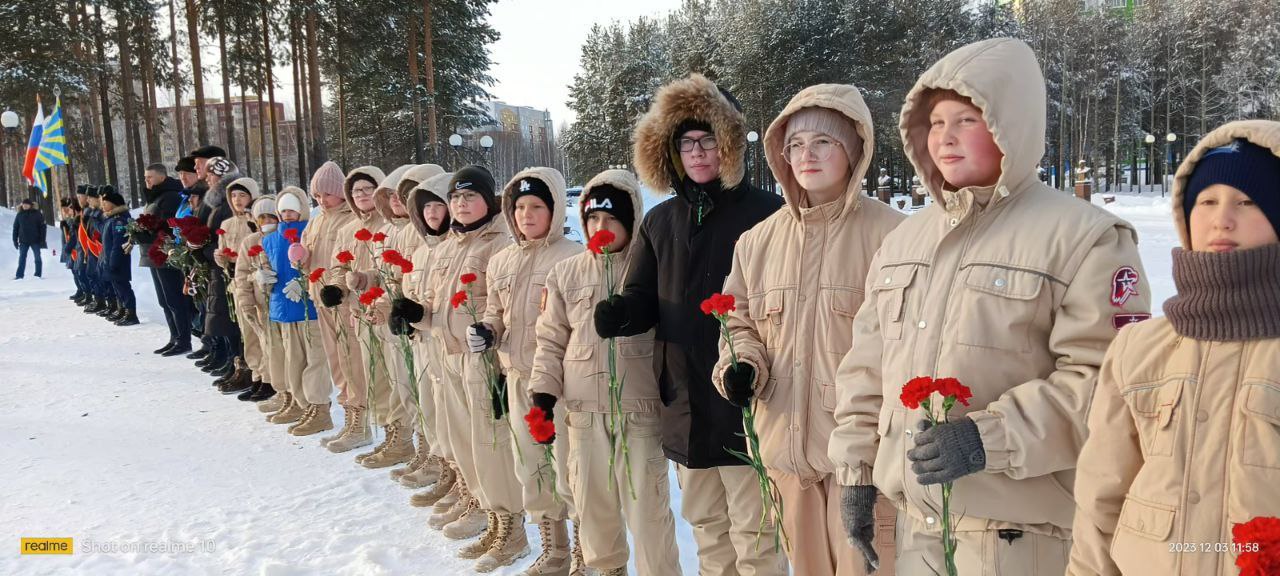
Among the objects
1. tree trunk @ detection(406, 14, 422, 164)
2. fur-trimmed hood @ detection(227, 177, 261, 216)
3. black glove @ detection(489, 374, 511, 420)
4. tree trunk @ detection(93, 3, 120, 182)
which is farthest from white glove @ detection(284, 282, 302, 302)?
tree trunk @ detection(93, 3, 120, 182)

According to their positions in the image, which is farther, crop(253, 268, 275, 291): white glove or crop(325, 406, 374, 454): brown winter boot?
crop(253, 268, 275, 291): white glove

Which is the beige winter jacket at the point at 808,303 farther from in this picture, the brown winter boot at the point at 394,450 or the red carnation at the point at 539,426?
the brown winter boot at the point at 394,450

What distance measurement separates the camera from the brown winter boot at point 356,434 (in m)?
6.02

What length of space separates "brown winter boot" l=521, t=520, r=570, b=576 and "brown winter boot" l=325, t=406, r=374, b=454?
107 inches

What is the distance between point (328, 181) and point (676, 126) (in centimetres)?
444

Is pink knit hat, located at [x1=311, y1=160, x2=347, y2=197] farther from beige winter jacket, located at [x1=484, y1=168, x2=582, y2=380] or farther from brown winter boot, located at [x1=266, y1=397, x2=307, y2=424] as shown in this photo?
beige winter jacket, located at [x1=484, y1=168, x2=582, y2=380]

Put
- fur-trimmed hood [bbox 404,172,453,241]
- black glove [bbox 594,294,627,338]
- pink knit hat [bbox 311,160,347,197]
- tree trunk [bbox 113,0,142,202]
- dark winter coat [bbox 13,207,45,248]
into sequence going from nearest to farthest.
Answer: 1. black glove [bbox 594,294,627,338]
2. fur-trimmed hood [bbox 404,172,453,241]
3. pink knit hat [bbox 311,160,347,197]
4. dark winter coat [bbox 13,207,45,248]
5. tree trunk [bbox 113,0,142,202]

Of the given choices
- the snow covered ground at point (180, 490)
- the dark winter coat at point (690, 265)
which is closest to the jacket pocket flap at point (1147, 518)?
the dark winter coat at point (690, 265)

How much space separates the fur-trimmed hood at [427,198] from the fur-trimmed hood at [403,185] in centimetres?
12

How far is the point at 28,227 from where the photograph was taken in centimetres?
1697

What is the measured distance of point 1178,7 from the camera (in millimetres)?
40750

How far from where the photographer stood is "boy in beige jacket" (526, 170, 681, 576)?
329cm

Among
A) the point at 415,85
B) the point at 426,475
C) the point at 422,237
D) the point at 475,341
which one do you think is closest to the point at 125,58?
the point at 415,85

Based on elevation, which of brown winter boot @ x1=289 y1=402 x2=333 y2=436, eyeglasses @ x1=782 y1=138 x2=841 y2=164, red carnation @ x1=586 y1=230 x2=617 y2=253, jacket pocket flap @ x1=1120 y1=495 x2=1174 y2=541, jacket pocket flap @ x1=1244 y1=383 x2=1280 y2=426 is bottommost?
brown winter boot @ x1=289 y1=402 x2=333 y2=436
